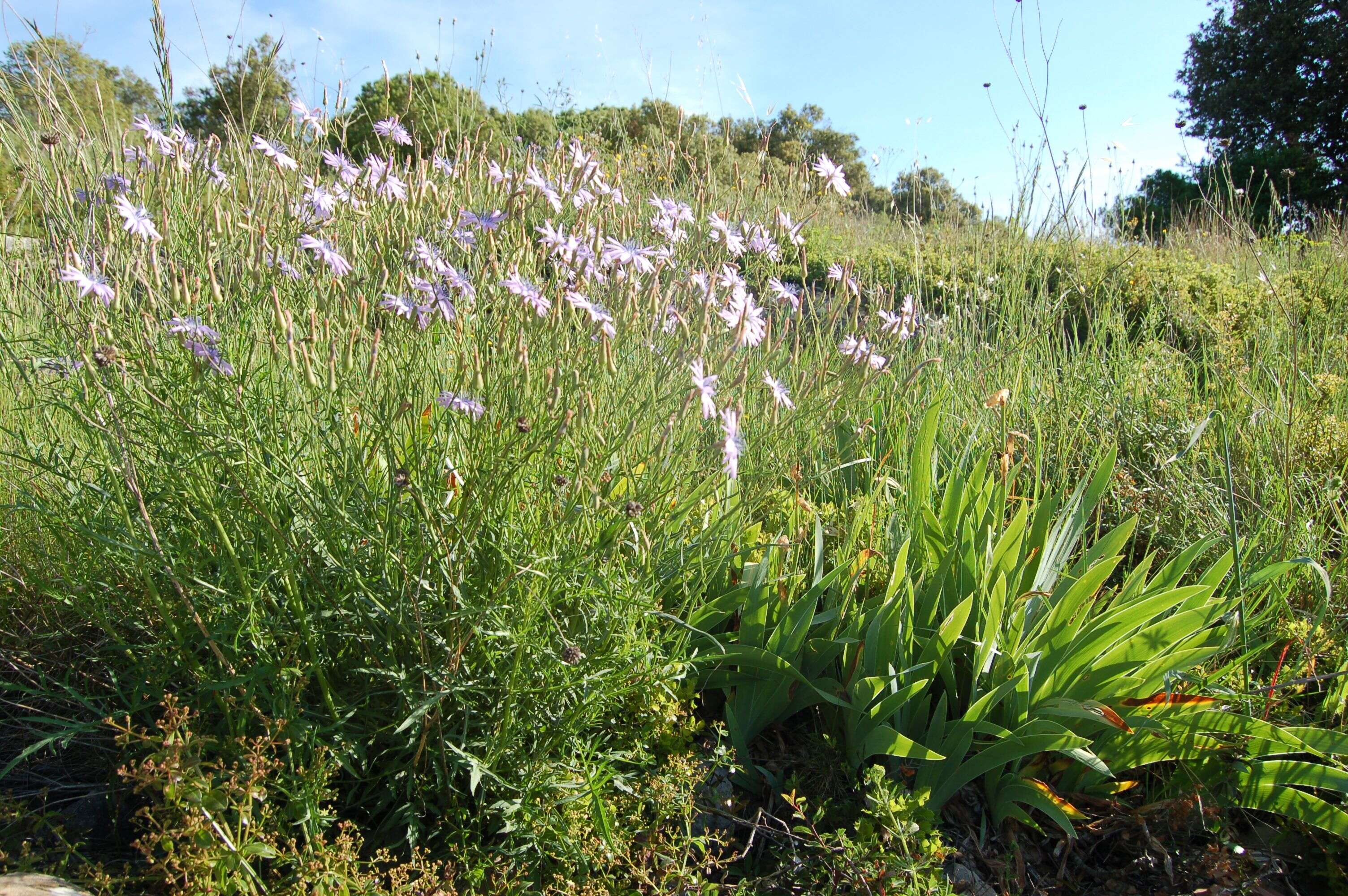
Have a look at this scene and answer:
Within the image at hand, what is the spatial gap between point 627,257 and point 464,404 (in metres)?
0.54

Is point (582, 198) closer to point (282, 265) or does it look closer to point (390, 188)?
point (390, 188)

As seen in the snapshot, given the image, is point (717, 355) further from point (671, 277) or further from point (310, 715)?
point (310, 715)

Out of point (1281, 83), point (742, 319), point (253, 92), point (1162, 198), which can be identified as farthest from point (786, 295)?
point (1281, 83)

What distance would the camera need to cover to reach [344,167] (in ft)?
7.06

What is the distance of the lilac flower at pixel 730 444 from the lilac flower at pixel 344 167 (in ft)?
3.94

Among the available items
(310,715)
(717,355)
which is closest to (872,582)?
(717,355)

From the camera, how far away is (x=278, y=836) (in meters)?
1.66

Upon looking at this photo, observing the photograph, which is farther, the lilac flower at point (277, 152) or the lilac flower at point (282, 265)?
the lilac flower at point (277, 152)

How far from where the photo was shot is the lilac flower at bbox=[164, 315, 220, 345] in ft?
4.67

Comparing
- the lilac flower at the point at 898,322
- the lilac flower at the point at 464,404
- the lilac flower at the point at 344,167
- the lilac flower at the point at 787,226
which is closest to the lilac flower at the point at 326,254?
the lilac flower at the point at 464,404

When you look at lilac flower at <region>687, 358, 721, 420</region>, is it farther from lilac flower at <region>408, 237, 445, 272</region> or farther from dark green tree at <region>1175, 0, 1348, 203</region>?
dark green tree at <region>1175, 0, 1348, 203</region>

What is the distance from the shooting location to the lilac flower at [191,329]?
1424mm

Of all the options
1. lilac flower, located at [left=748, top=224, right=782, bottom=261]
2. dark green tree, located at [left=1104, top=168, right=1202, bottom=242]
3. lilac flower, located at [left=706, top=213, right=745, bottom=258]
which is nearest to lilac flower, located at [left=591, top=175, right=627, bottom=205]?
lilac flower, located at [left=706, top=213, right=745, bottom=258]

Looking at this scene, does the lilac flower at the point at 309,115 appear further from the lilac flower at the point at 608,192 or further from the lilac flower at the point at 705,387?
the lilac flower at the point at 705,387
